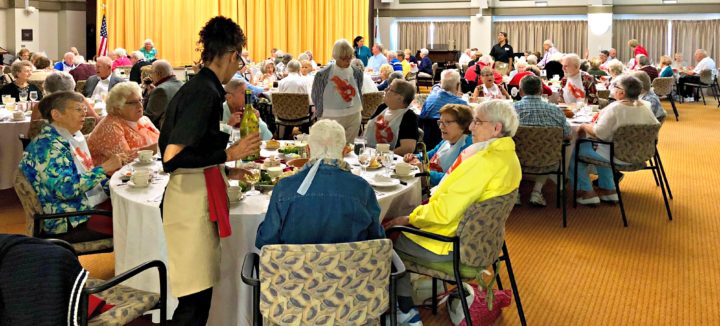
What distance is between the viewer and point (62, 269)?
2.21 m

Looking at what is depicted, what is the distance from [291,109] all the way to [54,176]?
18.0 feet

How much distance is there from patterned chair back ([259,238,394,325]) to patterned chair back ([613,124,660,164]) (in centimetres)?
406

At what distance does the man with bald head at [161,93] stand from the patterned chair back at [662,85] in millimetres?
9769

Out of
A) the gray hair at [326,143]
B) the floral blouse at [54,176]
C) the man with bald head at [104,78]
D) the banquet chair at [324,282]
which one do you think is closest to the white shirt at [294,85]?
the man with bald head at [104,78]

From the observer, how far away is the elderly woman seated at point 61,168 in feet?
12.2

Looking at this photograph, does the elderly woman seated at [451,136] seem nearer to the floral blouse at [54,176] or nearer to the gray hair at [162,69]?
the floral blouse at [54,176]

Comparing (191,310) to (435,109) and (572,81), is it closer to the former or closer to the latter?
(435,109)

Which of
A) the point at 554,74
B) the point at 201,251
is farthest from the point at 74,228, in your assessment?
the point at 554,74

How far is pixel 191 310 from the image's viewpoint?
9.98 ft

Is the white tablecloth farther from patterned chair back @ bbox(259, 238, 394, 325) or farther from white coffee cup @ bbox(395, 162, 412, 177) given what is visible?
patterned chair back @ bbox(259, 238, 394, 325)

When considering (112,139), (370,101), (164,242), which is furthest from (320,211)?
(370,101)

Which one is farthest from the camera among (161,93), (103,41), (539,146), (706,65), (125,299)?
(706,65)

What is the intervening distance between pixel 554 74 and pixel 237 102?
8.05m

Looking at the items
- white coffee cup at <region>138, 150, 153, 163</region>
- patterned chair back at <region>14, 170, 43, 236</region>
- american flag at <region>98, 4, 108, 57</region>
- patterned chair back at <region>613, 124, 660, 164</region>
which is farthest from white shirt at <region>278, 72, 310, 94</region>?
american flag at <region>98, 4, 108, 57</region>
